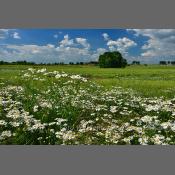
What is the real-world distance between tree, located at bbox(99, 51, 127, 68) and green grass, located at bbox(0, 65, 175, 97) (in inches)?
4.0

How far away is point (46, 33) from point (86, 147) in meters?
2.12

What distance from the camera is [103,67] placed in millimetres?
7500

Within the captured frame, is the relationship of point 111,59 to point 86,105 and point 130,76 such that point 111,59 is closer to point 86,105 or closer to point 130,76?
point 130,76

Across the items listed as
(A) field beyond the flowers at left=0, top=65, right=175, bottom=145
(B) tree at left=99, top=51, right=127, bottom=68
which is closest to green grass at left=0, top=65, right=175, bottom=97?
(A) field beyond the flowers at left=0, top=65, right=175, bottom=145

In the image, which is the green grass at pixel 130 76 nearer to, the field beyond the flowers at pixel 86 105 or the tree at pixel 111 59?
the field beyond the flowers at pixel 86 105

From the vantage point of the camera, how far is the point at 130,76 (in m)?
7.62

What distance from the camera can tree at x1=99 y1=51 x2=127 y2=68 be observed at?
7461 mm

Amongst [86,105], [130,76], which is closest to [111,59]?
[130,76]

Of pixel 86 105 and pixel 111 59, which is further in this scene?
pixel 111 59

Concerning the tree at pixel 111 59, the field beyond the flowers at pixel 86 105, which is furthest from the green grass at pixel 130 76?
the tree at pixel 111 59

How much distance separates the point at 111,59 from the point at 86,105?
1003mm

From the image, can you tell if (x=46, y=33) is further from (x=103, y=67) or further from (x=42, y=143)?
(x=42, y=143)

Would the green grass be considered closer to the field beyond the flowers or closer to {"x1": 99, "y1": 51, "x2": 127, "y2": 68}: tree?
the field beyond the flowers

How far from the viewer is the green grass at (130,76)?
7.37 meters
